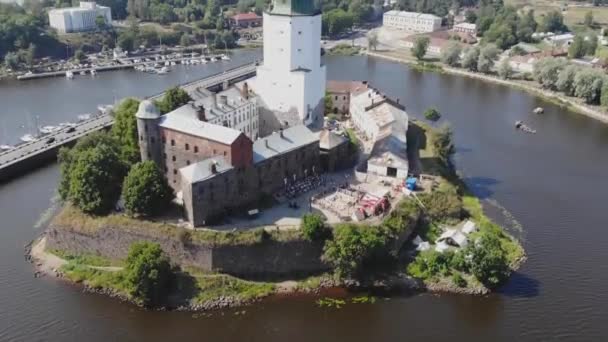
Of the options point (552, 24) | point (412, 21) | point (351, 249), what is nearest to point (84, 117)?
point (351, 249)

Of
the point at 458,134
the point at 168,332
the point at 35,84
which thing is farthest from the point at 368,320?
the point at 35,84

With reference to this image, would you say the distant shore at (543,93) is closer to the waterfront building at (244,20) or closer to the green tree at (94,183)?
the waterfront building at (244,20)

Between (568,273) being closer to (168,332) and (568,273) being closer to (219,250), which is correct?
(219,250)

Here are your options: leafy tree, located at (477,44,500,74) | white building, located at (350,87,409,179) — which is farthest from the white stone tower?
leafy tree, located at (477,44,500,74)

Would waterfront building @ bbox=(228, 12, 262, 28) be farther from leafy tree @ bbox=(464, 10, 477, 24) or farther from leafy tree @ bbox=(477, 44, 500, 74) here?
leafy tree @ bbox=(477, 44, 500, 74)

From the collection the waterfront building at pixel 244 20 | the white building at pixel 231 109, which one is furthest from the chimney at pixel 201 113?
the waterfront building at pixel 244 20

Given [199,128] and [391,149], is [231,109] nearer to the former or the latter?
[199,128]
